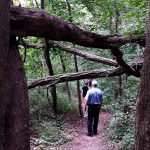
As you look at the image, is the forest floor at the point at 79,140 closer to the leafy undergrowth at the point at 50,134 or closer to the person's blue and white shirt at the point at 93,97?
the leafy undergrowth at the point at 50,134

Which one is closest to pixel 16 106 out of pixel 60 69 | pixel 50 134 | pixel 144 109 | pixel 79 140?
A: pixel 144 109

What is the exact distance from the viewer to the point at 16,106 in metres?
Result: 5.54

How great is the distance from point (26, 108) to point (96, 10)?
40.3 feet

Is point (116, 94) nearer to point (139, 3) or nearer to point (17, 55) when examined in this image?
point (139, 3)

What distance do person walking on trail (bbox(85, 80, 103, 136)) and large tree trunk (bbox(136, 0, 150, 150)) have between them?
7101mm

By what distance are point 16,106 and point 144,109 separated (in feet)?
6.79

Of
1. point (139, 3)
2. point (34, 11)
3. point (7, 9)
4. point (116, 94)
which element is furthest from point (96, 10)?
point (7, 9)

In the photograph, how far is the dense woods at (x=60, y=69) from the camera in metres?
5.37

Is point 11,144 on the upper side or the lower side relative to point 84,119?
upper

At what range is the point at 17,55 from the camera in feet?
18.5

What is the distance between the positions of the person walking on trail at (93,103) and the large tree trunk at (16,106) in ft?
23.2

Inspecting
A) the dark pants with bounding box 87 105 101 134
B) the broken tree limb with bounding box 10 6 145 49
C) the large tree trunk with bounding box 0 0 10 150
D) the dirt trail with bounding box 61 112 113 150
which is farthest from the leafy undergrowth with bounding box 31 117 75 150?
the large tree trunk with bounding box 0 0 10 150

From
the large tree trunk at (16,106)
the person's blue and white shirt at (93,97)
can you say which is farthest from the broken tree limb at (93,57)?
the large tree trunk at (16,106)

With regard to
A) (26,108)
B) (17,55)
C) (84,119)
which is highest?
(17,55)
